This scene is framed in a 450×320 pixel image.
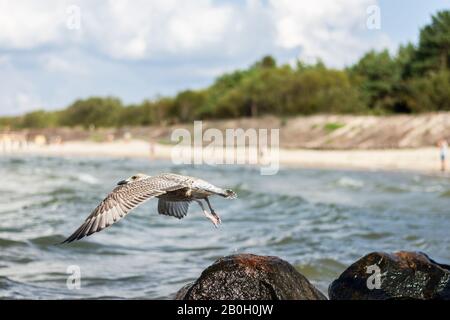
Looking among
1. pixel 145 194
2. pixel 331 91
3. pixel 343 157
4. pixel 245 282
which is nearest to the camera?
pixel 245 282

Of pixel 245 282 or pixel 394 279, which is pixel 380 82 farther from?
pixel 245 282

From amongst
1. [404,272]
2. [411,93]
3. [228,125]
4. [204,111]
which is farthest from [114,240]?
[204,111]

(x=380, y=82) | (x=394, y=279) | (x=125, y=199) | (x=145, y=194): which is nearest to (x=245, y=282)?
(x=145, y=194)

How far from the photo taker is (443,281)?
6910 millimetres

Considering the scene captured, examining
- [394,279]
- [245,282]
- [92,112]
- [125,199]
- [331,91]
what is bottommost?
[394,279]

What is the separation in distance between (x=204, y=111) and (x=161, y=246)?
63876 millimetres

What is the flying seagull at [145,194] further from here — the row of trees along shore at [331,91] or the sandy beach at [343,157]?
the row of trees along shore at [331,91]

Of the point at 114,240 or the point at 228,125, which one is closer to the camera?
the point at 114,240

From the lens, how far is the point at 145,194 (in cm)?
638

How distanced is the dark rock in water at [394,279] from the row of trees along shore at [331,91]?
44.2 meters

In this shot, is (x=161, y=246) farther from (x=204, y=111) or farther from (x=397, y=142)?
(x=204, y=111)

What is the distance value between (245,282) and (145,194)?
1184 mm

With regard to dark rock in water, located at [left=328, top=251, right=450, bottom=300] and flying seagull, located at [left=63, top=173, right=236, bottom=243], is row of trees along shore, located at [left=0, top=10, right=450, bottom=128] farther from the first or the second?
flying seagull, located at [left=63, top=173, right=236, bottom=243]

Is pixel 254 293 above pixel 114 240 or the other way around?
above
